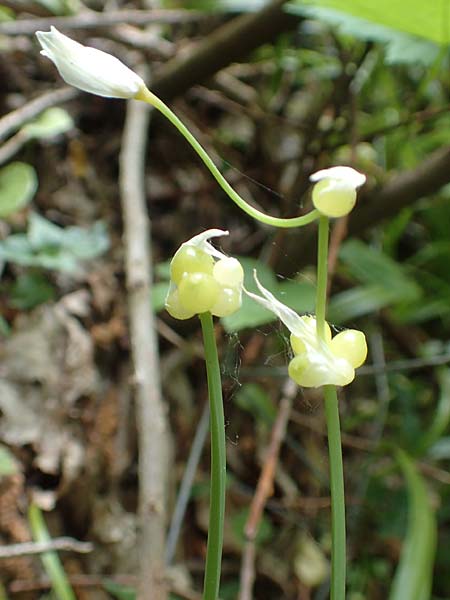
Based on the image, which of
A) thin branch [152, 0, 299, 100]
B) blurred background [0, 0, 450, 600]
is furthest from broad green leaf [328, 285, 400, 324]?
thin branch [152, 0, 299, 100]

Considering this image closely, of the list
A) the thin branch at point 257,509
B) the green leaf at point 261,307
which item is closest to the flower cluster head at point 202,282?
the green leaf at point 261,307

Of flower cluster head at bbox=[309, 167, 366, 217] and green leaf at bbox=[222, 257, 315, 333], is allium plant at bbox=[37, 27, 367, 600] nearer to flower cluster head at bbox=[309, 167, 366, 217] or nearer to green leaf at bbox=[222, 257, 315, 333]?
flower cluster head at bbox=[309, 167, 366, 217]

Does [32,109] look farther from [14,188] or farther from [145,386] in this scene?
[145,386]

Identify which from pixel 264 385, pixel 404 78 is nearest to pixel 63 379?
pixel 264 385

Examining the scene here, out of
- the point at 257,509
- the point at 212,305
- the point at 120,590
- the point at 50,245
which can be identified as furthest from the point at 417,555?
the point at 212,305

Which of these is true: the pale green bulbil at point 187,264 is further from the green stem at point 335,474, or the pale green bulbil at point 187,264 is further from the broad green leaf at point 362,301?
the broad green leaf at point 362,301

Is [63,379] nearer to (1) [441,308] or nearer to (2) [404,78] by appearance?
(1) [441,308]
